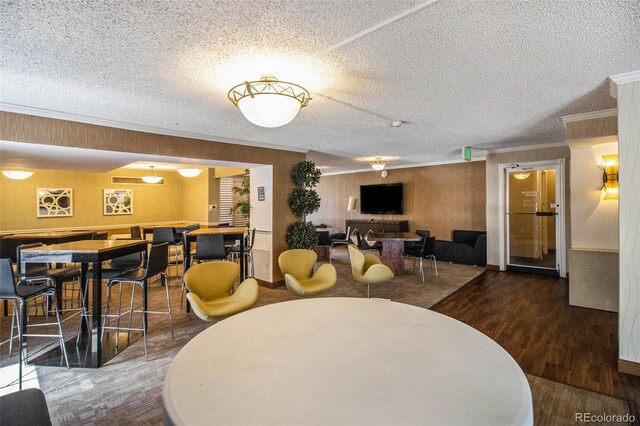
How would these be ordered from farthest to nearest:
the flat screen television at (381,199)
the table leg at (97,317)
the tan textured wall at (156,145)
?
the flat screen television at (381,199), the tan textured wall at (156,145), the table leg at (97,317)

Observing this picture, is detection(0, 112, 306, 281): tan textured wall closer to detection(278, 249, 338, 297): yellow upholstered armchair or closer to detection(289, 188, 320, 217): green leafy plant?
detection(289, 188, 320, 217): green leafy plant

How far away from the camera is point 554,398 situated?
7.64 feet

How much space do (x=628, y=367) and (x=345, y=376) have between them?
3.02 meters

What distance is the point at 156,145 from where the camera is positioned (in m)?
4.39

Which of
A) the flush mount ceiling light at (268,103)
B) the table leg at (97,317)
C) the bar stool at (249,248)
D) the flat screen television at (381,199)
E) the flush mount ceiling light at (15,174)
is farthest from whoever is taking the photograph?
the flat screen television at (381,199)

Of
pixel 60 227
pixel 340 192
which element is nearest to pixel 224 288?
pixel 60 227

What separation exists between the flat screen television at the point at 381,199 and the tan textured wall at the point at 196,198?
4871 mm

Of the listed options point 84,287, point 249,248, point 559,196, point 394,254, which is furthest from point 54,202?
point 559,196

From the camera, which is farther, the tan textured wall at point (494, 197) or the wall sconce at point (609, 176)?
the tan textured wall at point (494, 197)

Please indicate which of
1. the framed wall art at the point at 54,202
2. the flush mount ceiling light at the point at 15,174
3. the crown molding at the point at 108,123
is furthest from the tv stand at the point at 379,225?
the flush mount ceiling light at the point at 15,174

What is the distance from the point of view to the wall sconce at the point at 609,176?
430 cm

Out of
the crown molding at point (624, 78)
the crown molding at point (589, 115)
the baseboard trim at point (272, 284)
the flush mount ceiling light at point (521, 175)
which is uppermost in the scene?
the crown molding at point (589, 115)

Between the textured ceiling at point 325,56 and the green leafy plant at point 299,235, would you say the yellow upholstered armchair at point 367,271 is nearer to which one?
the green leafy plant at point 299,235

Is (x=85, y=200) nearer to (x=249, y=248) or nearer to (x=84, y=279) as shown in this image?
(x=249, y=248)
